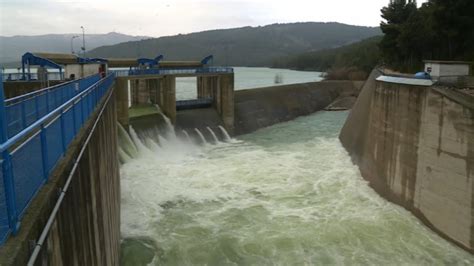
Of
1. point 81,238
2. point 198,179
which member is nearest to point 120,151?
point 198,179

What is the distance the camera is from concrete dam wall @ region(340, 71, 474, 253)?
14531mm

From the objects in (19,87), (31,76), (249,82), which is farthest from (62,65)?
(249,82)

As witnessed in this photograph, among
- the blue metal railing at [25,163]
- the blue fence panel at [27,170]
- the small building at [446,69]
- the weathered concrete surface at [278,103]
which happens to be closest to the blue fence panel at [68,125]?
the blue metal railing at [25,163]

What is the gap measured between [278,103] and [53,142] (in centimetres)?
3809

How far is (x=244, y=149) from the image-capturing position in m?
30.6

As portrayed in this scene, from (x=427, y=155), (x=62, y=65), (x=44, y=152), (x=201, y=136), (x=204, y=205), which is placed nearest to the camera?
(x=44, y=152)

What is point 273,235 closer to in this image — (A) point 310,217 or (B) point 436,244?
(A) point 310,217

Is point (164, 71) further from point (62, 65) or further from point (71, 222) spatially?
point (71, 222)

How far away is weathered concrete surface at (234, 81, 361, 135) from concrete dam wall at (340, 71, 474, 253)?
16579 millimetres

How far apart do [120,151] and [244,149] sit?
9.52 m

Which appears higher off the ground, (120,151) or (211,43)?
(211,43)

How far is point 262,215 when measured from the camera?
17.4 m

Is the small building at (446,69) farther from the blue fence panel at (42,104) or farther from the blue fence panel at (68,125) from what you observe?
the blue fence panel at (68,125)

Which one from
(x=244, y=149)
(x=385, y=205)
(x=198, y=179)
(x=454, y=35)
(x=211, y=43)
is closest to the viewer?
(x=385, y=205)
